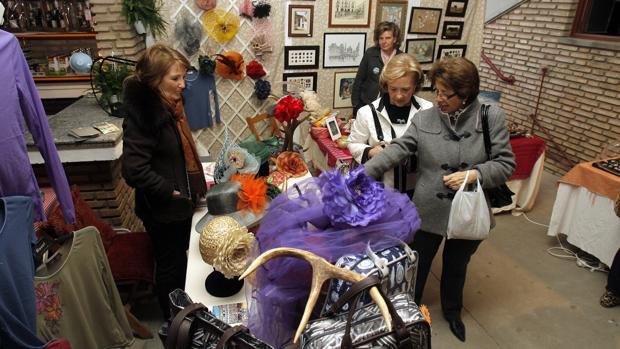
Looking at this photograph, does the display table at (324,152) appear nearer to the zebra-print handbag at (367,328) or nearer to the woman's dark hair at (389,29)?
the woman's dark hair at (389,29)

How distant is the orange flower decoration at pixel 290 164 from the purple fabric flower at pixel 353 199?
4.37ft

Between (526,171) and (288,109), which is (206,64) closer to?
(288,109)

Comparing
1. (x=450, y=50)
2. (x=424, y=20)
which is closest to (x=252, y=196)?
(x=424, y=20)

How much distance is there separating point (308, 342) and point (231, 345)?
0.17m

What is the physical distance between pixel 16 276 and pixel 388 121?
1.76 m

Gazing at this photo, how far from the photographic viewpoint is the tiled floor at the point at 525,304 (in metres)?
2.52

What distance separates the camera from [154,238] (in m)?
2.16

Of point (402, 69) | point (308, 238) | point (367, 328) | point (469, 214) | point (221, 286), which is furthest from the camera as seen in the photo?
point (402, 69)

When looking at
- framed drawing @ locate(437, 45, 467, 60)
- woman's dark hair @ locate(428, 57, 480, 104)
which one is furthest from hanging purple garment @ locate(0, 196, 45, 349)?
framed drawing @ locate(437, 45, 467, 60)

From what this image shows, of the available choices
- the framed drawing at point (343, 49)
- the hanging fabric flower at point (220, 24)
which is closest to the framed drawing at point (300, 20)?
the framed drawing at point (343, 49)

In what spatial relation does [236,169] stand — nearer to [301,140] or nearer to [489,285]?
[489,285]

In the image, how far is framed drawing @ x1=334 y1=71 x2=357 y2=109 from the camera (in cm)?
450

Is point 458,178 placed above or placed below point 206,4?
below

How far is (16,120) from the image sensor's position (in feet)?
5.36
